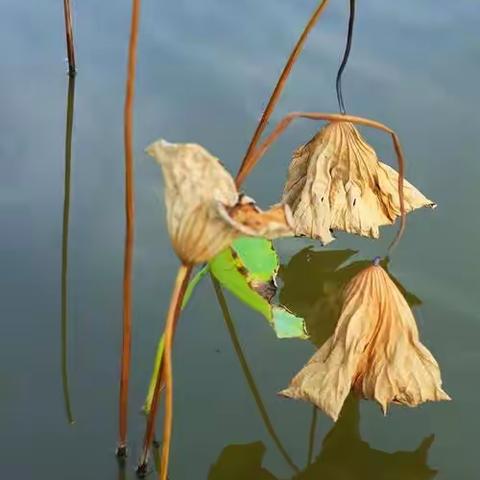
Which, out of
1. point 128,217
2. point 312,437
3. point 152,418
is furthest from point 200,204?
point 312,437

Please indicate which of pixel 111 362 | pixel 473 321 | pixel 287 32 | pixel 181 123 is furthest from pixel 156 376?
pixel 287 32

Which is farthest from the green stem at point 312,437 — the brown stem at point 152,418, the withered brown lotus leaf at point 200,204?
the withered brown lotus leaf at point 200,204

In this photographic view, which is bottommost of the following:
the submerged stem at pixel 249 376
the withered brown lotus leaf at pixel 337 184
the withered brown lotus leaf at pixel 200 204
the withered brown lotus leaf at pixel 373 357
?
the submerged stem at pixel 249 376

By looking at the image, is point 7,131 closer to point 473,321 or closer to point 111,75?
point 111,75

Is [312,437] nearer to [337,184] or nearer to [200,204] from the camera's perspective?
[337,184]

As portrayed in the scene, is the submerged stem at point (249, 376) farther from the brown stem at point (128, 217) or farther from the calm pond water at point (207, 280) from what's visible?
the brown stem at point (128, 217)

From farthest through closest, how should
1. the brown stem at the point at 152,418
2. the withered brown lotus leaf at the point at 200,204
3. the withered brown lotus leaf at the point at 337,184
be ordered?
the withered brown lotus leaf at the point at 337,184 < the brown stem at the point at 152,418 < the withered brown lotus leaf at the point at 200,204

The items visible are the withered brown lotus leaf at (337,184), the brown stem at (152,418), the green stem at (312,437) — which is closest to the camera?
the brown stem at (152,418)
